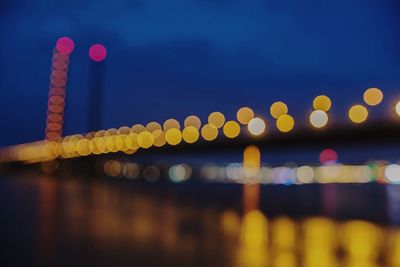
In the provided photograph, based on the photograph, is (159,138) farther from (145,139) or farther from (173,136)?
(145,139)

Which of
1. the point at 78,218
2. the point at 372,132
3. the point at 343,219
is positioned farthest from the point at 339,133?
the point at 78,218

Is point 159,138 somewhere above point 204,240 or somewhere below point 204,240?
above

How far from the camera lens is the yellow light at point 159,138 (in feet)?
181

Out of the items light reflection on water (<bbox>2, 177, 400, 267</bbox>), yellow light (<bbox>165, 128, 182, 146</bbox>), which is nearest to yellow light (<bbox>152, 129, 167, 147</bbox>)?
yellow light (<bbox>165, 128, 182, 146</bbox>)

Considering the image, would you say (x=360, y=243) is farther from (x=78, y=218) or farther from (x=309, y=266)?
(x=78, y=218)

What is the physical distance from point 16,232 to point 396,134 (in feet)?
79.7

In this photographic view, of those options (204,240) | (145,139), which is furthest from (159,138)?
(204,240)

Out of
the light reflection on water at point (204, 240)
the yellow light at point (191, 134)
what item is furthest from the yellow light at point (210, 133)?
the light reflection on water at point (204, 240)

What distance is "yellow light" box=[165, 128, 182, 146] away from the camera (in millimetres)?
53537

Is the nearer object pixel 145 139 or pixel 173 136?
pixel 173 136

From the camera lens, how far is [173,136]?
55.6 m

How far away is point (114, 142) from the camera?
204 feet

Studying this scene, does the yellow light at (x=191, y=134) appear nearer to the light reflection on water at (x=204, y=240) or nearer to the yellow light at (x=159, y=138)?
the yellow light at (x=159, y=138)

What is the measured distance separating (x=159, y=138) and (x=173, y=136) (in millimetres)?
1723
